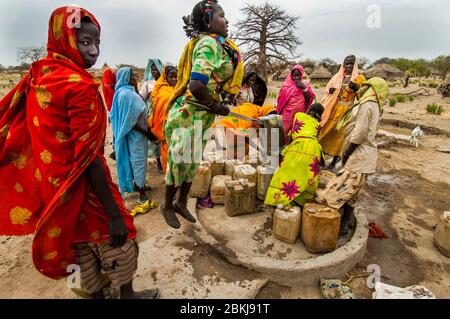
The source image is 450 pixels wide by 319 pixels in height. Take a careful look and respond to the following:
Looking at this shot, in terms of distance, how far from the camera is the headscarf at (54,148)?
1.25m

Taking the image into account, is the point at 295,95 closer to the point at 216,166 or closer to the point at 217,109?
the point at 216,166

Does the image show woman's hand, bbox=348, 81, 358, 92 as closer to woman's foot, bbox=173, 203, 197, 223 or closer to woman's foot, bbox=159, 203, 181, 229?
woman's foot, bbox=173, 203, 197, 223

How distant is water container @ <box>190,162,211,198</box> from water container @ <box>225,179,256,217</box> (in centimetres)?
41

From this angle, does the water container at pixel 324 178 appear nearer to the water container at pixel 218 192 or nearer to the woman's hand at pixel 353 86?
the water container at pixel 218 192

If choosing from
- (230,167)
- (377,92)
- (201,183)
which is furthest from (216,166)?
(377,92)

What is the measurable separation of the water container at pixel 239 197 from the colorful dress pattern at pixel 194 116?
3.14 feet

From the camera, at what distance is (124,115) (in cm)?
349

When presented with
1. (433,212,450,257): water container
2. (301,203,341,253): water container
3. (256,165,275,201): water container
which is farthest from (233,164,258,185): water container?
(433,212,450,257): water container

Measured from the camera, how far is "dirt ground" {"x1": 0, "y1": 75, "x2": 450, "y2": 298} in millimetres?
2322

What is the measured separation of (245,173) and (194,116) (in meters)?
1.64

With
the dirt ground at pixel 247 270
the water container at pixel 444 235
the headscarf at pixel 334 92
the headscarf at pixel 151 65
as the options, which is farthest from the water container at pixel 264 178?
the headscarf at pixel 151 65
